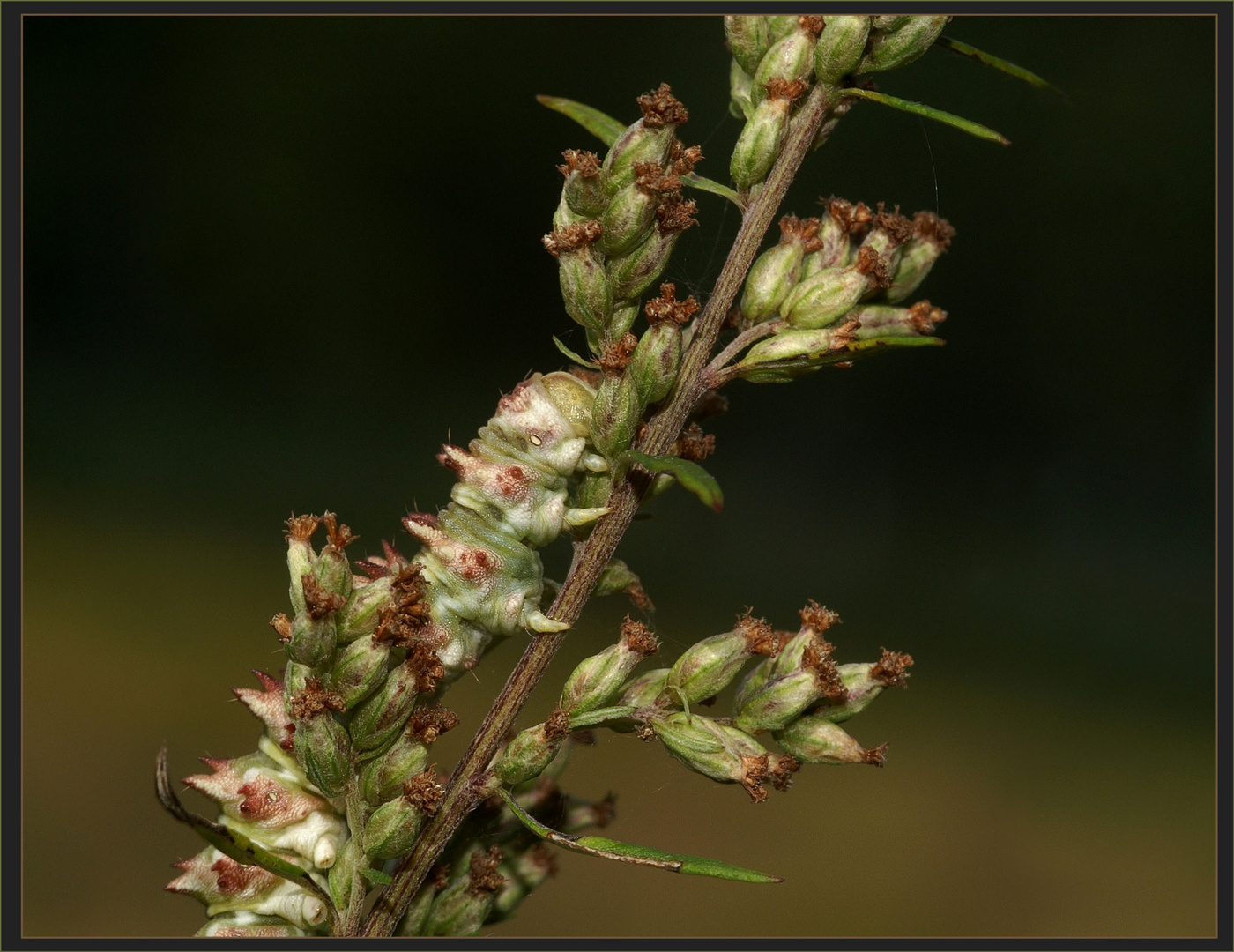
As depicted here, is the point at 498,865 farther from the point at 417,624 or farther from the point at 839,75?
the point at 839,75

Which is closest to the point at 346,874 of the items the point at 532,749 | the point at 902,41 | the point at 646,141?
the point at 532,749

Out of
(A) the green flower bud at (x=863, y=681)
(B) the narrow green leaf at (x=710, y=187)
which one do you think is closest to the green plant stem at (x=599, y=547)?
(B) the narrow green leaf at (x=710, y=187)

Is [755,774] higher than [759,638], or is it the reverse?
[759,638]

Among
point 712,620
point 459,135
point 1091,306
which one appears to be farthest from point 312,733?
point 1091,306

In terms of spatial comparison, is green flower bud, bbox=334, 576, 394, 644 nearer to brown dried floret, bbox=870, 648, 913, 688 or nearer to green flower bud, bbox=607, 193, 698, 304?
green flower bud, bbox=607, 193, 698, 304

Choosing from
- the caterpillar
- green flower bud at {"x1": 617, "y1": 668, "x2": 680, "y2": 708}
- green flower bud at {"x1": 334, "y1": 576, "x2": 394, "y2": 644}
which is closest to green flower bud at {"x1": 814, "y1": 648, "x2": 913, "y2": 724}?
green flower bud at {"x1": 617, "y1": 668, "x2": 680, "y2": 708}

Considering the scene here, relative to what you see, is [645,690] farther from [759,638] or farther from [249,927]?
[249,927]
